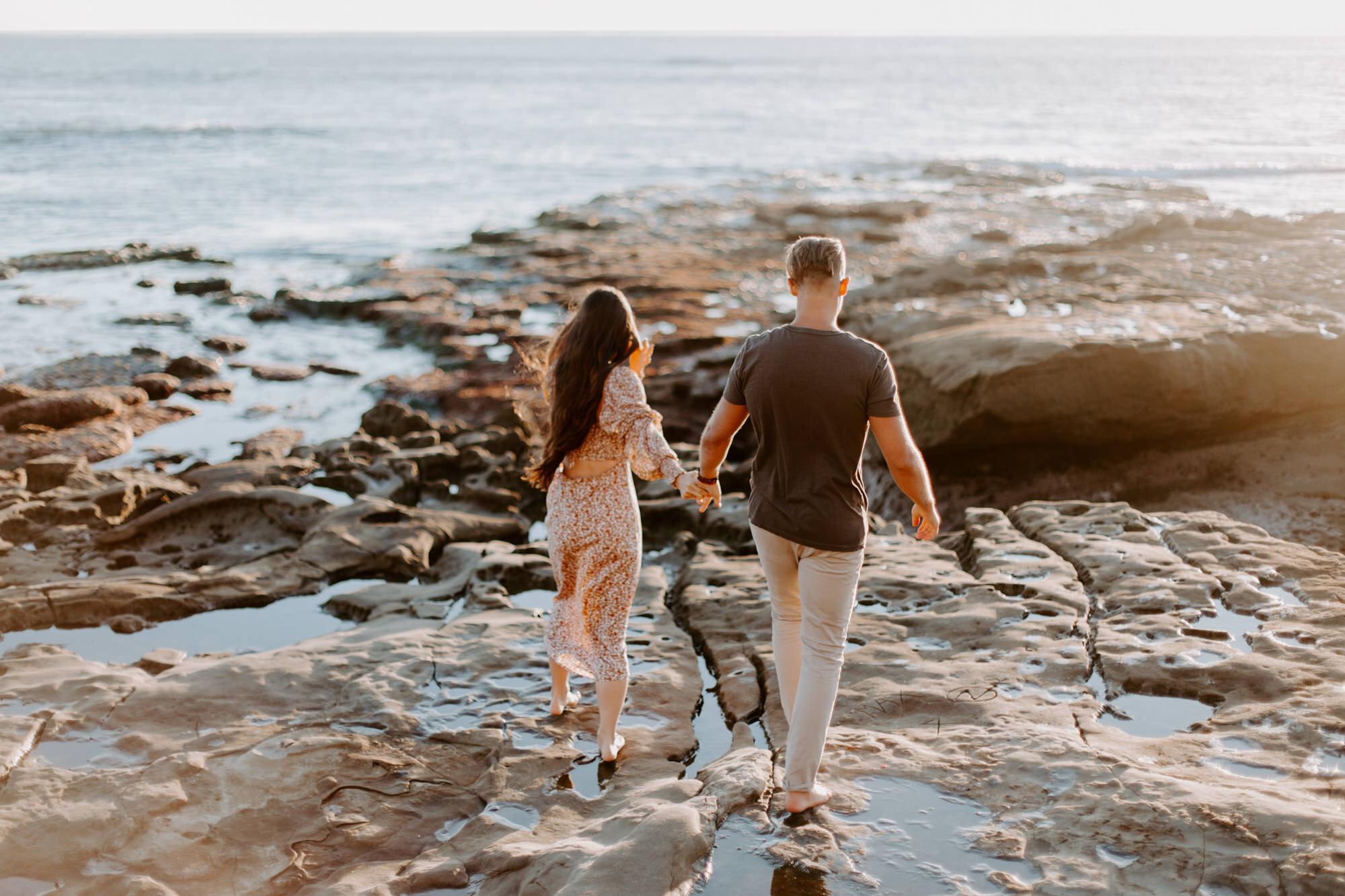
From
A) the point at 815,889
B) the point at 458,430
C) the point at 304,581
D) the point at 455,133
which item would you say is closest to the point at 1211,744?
the point at 815,889

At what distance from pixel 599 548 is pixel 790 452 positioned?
121 cm

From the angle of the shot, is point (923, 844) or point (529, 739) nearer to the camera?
point (923, 844)

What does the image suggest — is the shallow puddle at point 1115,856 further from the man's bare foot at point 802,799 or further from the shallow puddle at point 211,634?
the shallow puddle at point 211,634

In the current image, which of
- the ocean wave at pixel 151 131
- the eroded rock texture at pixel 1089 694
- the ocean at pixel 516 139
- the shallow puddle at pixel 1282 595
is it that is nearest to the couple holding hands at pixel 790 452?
the eroded rock texture at pixel 1089 694

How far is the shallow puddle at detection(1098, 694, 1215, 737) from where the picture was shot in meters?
4.21

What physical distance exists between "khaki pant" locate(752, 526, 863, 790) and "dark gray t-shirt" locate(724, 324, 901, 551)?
0.26ft

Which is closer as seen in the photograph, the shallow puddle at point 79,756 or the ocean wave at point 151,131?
the shallow puddle at point 79,756

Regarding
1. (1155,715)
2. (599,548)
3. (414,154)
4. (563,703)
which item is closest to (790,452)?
(599,548)

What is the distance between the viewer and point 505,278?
1891 centimetres

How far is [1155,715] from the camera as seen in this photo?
433cm

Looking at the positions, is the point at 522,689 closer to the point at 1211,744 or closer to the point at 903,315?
the point at 1211,744

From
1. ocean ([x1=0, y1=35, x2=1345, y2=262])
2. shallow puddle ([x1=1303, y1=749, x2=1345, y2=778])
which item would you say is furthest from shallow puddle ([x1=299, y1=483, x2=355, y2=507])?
ocean ([x1=0, y1=35, x2=1345, y2=262])

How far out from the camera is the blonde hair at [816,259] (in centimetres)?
336

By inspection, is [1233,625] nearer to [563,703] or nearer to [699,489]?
[699,489]
